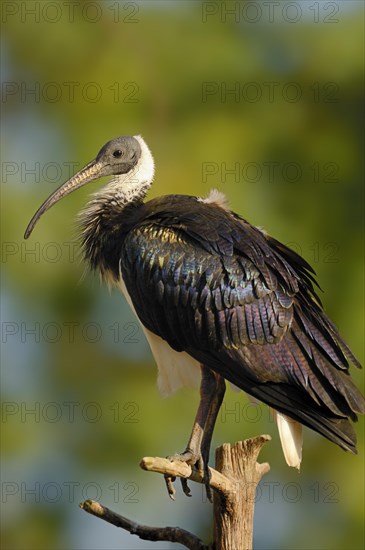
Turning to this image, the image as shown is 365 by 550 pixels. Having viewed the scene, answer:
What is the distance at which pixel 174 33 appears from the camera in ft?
51.1

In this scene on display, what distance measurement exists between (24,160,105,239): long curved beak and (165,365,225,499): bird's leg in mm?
1777

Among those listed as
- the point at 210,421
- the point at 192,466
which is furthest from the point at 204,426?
the point at 192,466

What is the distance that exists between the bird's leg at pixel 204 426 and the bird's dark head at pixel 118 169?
5.30 ft

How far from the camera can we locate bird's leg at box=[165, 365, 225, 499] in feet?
29.0

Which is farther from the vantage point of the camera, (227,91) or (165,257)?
(227,91)

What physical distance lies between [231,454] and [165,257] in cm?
137

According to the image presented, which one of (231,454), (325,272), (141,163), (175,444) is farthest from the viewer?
(325,272)

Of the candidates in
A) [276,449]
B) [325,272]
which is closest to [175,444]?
[276,449]

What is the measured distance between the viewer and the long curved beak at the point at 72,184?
34.5ft

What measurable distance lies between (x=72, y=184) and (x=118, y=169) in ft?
1.09

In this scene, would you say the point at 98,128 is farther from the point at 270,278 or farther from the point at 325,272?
the point at 270,278

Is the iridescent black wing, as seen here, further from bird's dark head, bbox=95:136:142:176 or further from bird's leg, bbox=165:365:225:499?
bird's dark head, bbox=95:136:142:176

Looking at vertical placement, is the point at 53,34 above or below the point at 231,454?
above

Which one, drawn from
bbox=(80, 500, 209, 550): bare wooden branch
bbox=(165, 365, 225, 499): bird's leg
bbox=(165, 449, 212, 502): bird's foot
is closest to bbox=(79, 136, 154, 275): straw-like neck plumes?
bbox=(165, 365, 225, 499): bird's leg
